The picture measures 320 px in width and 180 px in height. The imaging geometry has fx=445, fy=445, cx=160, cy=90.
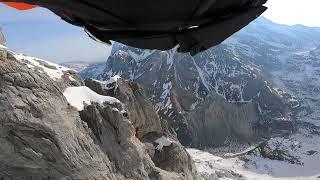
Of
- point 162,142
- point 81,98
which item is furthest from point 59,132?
point 162,142

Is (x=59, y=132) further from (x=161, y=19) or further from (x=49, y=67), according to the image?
(x=161, y=19)

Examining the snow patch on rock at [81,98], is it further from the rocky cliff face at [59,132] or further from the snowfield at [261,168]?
the snowfield at [261,168]

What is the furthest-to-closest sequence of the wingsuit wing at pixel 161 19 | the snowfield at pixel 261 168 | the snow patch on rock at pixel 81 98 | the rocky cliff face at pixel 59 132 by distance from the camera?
the snowfield at pixel 261 168, the snow patch on rock at pixel 81 98, the rocky cliff face at pixel 59 132, the wingsuit wing at pixel 161 19

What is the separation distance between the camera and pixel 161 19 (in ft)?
6.54

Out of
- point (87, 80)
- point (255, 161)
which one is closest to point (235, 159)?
point (255, 161)

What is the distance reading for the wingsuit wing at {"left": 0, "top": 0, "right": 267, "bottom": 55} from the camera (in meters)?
1.92

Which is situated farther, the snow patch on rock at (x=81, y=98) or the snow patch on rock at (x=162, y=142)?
the snow patch on rock at (x=162, y=142)

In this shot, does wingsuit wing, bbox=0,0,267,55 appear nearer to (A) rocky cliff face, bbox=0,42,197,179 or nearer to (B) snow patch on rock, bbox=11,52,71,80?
(A) rocky cliff face, bbox=0,42,197,179

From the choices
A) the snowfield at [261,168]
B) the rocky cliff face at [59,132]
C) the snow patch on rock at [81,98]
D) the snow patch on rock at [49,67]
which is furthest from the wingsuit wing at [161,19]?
the snowfield at [261,168]

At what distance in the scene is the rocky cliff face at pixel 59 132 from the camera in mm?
22938

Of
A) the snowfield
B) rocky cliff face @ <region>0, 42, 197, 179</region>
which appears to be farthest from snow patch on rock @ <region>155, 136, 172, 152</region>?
the snowfield

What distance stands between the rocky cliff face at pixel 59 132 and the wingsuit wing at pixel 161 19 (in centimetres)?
2123

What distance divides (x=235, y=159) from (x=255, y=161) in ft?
26.7

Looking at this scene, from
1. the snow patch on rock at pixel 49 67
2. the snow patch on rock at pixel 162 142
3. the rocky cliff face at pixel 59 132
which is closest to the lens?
the rocky cliff face at pixel 59 132
